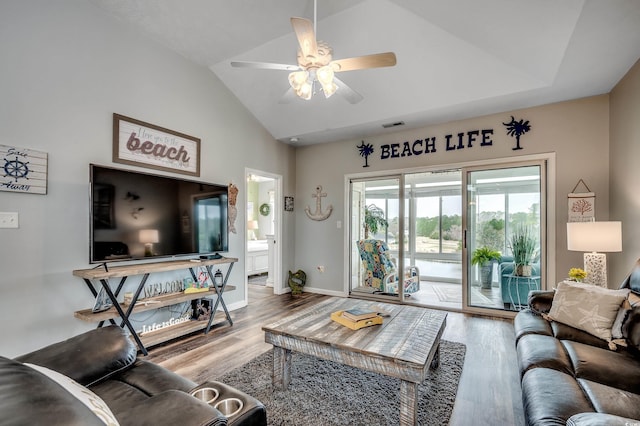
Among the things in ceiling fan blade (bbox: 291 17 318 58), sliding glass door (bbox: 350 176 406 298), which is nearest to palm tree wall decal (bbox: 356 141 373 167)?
sliding glass door (bbox: 350 176 406 298)

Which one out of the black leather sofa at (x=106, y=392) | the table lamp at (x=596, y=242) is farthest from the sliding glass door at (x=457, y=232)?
the black leather sofa at (x=106, y=392)

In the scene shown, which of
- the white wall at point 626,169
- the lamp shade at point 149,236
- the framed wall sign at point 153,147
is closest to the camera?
the white wall at point 626,169

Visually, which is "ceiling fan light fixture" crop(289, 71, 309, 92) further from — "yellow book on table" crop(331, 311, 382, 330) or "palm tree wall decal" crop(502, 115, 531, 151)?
"palm tree wall decal" crop(502, 115, 531, 151)

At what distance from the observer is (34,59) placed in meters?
2.43

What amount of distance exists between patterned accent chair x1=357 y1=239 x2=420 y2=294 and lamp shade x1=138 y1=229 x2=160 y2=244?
3.07m

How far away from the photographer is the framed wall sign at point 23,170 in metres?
2.28

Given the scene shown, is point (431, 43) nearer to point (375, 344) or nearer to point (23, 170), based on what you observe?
point (375, 344)

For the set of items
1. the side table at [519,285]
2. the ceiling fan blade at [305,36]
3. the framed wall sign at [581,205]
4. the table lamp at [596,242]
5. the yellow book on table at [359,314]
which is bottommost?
the side table at [519,285]

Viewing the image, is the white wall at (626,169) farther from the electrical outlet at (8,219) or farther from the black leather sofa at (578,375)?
the electrical outlet at (8,219)

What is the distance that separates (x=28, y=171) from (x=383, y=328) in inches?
121

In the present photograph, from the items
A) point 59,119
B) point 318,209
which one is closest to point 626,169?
point 318,209

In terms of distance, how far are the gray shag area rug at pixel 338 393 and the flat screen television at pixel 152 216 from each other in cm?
148

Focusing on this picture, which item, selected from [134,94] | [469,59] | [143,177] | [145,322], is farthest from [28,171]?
[469,59]

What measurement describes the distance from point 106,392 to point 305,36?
2293 mm
